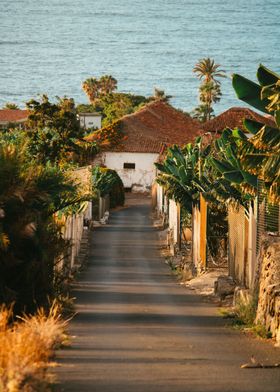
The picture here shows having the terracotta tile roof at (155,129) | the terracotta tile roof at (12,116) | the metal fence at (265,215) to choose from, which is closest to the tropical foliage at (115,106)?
the terracotta tile roof at (12,116)

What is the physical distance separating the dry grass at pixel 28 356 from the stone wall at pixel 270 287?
4.69 metres

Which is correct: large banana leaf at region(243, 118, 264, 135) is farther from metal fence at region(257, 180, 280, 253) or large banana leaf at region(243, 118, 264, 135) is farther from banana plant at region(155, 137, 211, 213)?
banana plant at region(155, 137, 211, 213)

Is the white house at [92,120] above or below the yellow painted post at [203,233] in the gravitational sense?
above

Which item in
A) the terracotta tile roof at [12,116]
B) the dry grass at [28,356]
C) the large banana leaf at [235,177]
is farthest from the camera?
the terracotta tile roof at [12,116]

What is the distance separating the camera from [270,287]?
723 inches

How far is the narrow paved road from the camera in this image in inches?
514

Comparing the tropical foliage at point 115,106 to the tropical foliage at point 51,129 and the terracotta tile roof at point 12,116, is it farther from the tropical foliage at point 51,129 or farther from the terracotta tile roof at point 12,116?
the tropical foliage at point 51,129

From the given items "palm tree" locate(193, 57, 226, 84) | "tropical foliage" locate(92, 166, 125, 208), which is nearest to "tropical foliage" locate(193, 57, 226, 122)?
"palm tree" locate(193, 57, 226, 84)

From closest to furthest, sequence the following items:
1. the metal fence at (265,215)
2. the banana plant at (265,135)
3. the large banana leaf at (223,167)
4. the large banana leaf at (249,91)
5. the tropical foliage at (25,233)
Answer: the tropical foliage at (25,233), the banana plant at (265,135), the large banana leaf at (249,91), the metal fence at (265,215), the large banana leaf at (223,167)

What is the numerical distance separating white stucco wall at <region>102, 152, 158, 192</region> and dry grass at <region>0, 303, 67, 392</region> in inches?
3786

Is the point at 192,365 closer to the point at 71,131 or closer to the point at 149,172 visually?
the point at 71,131

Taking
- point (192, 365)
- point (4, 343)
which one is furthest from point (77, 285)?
point (4, 343)

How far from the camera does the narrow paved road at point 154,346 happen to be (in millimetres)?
13055

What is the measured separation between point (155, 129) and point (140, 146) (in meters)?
7.10
